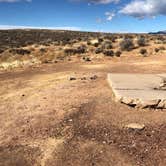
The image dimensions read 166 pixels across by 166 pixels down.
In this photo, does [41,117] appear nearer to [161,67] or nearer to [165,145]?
[165,145]

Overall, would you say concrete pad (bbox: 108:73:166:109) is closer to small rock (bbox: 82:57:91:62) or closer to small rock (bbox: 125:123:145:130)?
small rock (bbox: 125:123:145:130)

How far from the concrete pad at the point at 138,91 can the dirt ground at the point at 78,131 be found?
244 millimetres

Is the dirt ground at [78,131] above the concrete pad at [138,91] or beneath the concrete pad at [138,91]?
beneath

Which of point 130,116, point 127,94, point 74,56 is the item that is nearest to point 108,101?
point 127,94

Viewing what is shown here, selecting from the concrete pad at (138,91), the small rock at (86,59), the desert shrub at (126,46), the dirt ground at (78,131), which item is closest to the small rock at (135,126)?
the dirt ground at (78,131)

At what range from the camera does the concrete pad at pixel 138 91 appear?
904 cm

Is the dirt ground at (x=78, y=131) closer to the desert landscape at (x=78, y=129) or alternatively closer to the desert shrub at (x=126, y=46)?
the desert landscape at (x=78, y=129)

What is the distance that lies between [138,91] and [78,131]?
282cm

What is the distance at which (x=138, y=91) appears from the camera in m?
9.95

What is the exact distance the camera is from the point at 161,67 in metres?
18.2

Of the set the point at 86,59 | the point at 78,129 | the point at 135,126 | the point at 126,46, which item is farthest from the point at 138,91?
the point at 126,46

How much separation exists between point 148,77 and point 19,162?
7248 mm

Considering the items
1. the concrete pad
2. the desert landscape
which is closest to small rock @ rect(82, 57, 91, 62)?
the desert landscape

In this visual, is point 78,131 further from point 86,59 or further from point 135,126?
point 86,59
